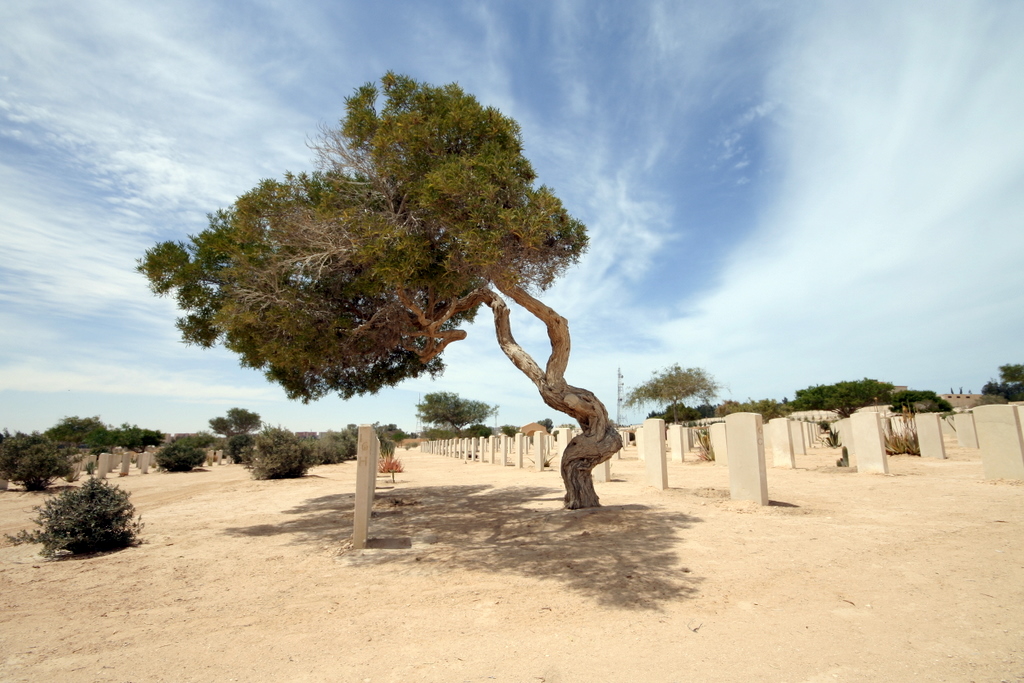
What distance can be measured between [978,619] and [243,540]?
9.12m

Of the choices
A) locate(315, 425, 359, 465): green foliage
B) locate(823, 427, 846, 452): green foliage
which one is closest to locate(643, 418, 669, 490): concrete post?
locate(823, 427, 846, 452): green foliage

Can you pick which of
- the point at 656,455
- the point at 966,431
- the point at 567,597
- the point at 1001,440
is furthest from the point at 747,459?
the point at 966,431

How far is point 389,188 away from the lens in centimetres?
827

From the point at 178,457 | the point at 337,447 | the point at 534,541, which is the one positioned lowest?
the point at 534,541

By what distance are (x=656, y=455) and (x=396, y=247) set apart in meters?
6.99

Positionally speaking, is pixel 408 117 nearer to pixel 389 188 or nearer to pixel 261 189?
pixel 389 188

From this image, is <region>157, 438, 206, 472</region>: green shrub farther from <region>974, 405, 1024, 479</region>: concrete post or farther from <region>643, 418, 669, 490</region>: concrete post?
<region>974, 405, 1024, 479</region>: concrete post

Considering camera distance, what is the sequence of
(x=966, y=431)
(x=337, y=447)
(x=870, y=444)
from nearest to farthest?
(x=870, y=444) < (x=966, y=431) < (x=337, y=447)

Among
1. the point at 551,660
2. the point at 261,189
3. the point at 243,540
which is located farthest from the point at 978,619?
the point at 261,189

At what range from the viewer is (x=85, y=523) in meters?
7.20

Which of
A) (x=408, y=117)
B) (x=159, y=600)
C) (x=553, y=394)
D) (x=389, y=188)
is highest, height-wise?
(x=408, y=117)

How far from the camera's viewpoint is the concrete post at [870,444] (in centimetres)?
1136

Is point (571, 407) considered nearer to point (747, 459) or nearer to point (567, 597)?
point (747, 459)

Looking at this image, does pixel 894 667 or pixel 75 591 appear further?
pixel 75 591
